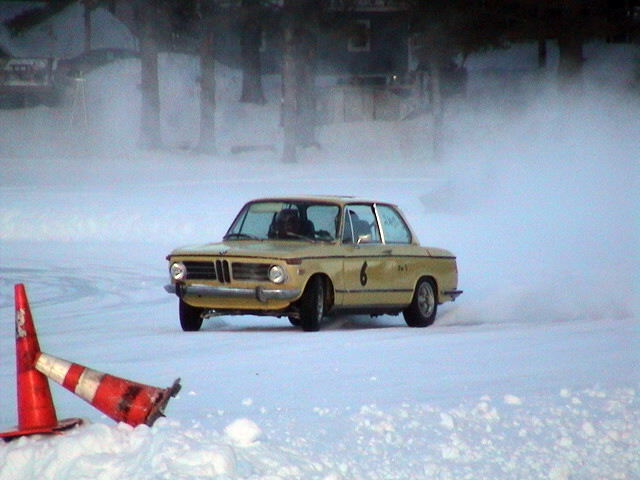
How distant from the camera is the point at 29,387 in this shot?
7.21 metres

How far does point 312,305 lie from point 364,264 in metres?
0.88

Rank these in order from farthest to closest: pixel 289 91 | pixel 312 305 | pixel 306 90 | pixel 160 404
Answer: pixel 306 90 → pixel 289 91 → pixel 312 305 → pixel 160 404

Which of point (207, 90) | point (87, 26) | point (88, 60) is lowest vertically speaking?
point (207, 90)

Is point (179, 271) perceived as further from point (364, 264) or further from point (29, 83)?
point (29, 83)

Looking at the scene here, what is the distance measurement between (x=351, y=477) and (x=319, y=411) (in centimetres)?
162

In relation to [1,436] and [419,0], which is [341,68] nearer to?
[419,0]

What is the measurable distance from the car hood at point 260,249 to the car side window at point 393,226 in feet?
3.62

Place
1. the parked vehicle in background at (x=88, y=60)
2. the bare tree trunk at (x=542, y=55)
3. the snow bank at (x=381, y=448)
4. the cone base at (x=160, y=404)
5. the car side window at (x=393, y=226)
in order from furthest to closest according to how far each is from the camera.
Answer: the parked vehicle in background at (x=88, y=60), the bare tree trunk at (x=542, y=55), the car side window at (x=393, y=226), the cone base at (x=160, y=404), the snow bank at (x=381, y=448)

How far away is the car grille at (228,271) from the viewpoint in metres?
12.3

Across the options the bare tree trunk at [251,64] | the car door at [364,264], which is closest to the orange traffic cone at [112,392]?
the car door at [364,264]

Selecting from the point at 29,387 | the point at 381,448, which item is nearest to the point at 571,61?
the point at 381,448

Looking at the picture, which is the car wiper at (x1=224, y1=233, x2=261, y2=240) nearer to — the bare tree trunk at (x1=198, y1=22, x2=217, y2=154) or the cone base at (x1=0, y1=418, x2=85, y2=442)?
the cone base at (x1=0, y1=418, x2=85, y2=442)

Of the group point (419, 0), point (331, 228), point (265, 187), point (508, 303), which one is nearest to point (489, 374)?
point (331, 228)

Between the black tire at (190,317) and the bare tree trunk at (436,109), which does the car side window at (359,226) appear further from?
the bare tree trunk at (436,109)
